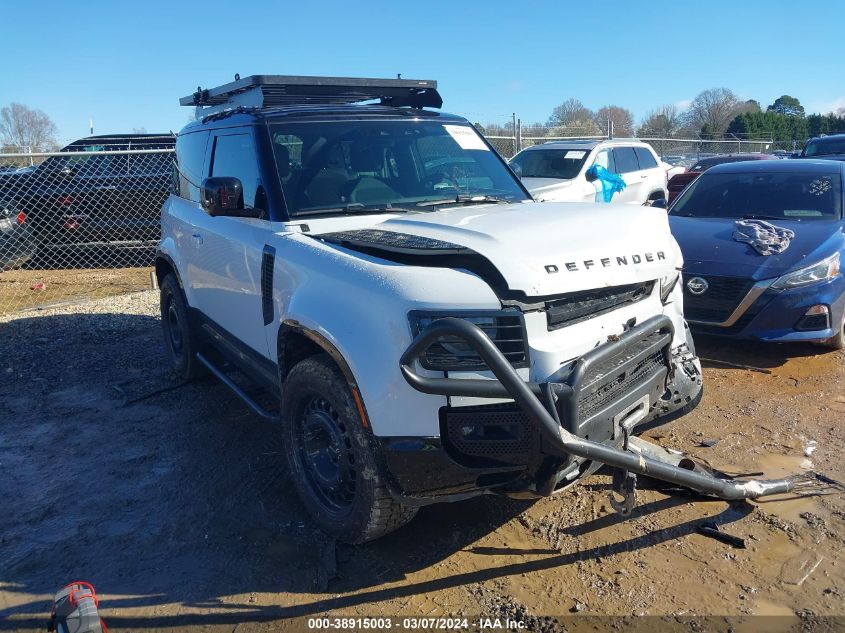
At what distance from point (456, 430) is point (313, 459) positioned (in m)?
1.05

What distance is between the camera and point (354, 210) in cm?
386

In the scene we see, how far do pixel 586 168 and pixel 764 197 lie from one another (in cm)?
535

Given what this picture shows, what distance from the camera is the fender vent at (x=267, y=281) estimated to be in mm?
3602

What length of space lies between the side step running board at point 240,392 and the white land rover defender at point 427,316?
4 centimetres

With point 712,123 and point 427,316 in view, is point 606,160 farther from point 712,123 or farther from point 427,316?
point 712,123

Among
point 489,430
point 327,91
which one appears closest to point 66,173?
point 327,91

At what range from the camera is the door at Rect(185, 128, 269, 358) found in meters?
3.88

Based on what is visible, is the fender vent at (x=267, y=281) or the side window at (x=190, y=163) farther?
the side window at (x=190, y=163)

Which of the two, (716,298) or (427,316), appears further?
(716,298)

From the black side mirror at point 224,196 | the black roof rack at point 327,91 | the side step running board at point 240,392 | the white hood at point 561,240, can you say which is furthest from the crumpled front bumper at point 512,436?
the black roof rack at point 327,91

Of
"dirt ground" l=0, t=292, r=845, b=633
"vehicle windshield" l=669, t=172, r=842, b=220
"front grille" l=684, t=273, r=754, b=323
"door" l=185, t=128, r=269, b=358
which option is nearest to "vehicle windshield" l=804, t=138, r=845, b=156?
"vehicle windshield" l=669, t=172, r=842, b=220

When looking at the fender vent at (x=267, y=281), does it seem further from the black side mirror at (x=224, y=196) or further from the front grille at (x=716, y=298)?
the front grille at (x=716, y=298)

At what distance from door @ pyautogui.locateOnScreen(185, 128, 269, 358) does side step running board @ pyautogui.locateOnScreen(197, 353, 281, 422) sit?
0.35 metres

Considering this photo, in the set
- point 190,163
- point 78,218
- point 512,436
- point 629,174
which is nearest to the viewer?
point 512,436
